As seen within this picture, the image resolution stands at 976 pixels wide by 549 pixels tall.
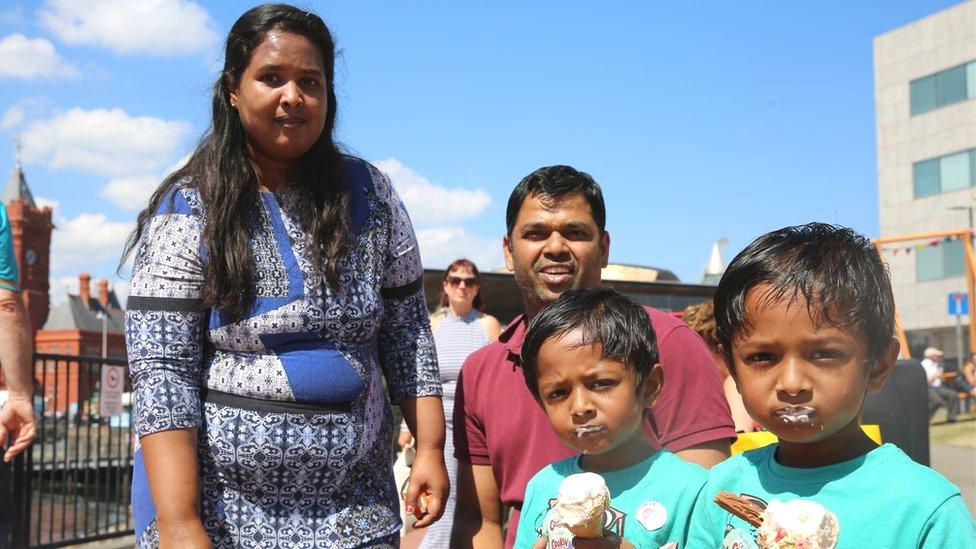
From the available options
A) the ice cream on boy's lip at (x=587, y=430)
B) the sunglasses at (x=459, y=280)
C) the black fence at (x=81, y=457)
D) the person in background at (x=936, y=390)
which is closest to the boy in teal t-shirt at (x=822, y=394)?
the ice cream on boy's lip at (x=587, y=430)

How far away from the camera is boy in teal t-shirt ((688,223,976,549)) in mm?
1732

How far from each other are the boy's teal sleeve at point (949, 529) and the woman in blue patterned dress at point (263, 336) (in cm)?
136

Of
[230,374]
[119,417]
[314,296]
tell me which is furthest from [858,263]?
[119,417]

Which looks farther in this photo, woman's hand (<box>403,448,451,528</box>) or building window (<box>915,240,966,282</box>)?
building window (<box>915,240,966,282</box>)

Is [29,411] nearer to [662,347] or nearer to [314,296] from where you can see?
[314,296]

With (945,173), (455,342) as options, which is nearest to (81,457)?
(455,342)

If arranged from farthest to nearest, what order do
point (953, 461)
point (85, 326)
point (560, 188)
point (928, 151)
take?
1. point (85, 326)
2. point (928, 151)
3. point (953, 461)
4. point (560, 188)

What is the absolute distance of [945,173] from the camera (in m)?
43.2

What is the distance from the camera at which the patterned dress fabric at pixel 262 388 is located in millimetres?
2387

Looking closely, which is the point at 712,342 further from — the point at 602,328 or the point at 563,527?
the point at 563,527

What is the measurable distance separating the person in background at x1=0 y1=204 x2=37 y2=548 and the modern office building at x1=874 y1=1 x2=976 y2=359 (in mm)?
41993

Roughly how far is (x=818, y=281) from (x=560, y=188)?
1297 millimetres

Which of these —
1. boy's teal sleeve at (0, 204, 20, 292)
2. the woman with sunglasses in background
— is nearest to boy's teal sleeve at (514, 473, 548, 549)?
boy's teal sleeve at (0, 204, 20, 292)

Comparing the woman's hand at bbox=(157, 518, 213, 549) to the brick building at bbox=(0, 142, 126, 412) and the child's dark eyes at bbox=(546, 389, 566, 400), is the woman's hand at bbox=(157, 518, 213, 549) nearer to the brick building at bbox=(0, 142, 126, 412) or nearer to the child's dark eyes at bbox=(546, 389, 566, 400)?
the child's dark eyes at bbox=(546, 389, 566, 400)
